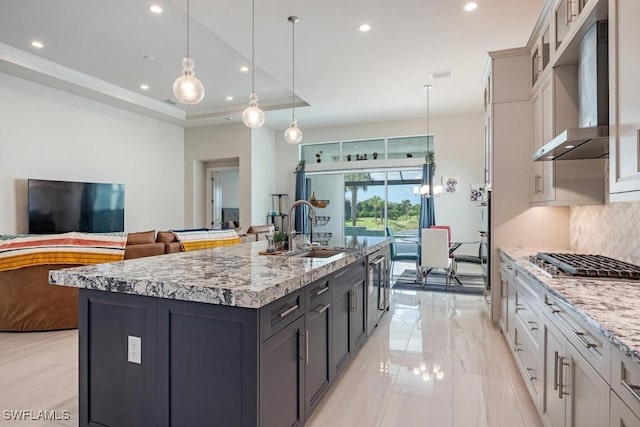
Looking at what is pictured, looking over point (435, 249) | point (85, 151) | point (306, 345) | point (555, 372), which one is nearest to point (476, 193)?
point (435, 249)

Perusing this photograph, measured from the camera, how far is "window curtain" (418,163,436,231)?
7.39 metres

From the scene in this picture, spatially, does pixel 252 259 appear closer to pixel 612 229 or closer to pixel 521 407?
pixel 521 407

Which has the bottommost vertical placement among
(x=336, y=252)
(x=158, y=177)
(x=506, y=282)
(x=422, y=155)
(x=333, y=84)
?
(x=506, y=282)

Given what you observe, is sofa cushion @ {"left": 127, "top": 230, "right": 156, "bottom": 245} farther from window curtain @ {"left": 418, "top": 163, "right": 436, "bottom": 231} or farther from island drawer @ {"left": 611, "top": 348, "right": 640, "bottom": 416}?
window curtain @ {"left": 418, "top": 163, "right": 436, "bottom": 231}

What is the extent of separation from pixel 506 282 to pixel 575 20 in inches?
81.8

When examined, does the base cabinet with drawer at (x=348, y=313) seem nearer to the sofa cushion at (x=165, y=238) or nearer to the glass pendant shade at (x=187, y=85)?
the glass pendant shade at (x=187, y=85)

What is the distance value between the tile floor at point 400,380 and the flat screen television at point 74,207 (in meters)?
3.03

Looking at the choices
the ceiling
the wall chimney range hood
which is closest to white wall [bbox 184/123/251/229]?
the ceiling

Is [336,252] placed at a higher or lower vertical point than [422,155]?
lower

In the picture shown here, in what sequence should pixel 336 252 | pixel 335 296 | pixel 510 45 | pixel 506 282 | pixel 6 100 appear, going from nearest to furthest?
pixel 335 296 → pixel 336 252 → pixel 506 282 → pixel 510 45 → pixel 6 100

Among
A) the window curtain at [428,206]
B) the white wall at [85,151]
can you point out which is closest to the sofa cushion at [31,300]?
the white wall at [85,151]

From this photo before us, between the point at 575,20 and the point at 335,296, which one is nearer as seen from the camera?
the point at 575,20

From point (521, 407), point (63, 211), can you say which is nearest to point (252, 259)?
point (521, 407)

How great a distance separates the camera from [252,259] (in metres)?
2.31
